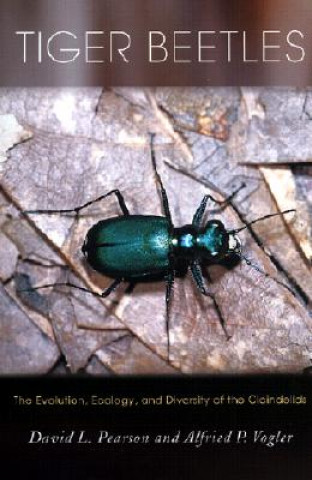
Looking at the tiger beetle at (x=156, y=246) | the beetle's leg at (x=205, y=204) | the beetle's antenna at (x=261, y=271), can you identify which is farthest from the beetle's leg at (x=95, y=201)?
the beetle's antenna at (x=261, y=271)

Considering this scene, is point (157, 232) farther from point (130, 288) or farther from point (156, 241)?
point (130, 288)

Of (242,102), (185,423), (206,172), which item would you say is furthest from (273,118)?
(185,423)

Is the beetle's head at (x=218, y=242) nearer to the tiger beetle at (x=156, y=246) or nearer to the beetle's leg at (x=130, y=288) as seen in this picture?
the tiger beetle at (x=156, y=246)

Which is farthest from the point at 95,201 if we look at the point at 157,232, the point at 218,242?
the point at 218,242

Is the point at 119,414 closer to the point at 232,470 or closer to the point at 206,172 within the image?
the point at 232,470

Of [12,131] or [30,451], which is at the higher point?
[12,131]

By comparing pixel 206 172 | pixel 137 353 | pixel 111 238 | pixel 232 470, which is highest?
pixel 206 172

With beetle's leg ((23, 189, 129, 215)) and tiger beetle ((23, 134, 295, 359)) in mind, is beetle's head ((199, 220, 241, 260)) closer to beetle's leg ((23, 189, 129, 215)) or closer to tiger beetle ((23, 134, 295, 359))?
tiger beetle ((23, 134, 295, 359))
